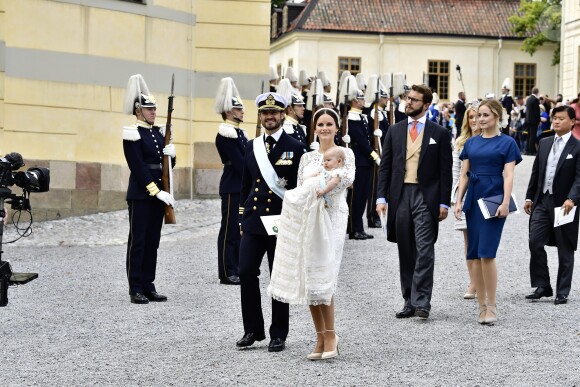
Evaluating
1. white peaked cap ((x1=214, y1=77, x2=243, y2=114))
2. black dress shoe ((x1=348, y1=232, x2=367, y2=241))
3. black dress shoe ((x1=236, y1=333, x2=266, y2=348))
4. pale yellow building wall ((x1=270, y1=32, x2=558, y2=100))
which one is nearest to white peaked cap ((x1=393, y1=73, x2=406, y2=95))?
black dress shoe ((x1=348, y1=232, x2=367, y2=241))

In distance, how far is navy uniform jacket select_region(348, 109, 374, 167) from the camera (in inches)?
687

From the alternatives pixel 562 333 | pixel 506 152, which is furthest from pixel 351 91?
pixel 562 333

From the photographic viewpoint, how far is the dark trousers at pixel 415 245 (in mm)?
10344

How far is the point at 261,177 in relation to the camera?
8945mm

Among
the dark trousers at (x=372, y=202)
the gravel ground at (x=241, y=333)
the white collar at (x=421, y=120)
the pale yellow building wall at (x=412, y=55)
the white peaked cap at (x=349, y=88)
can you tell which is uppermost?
the pale yellow building wall at (x=412, y=55)

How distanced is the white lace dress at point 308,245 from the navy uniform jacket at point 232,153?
13.4 feet

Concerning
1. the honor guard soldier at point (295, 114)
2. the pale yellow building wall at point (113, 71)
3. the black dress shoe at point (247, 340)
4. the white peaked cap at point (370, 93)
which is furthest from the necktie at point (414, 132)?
the white peaked cap at point (370, 93)

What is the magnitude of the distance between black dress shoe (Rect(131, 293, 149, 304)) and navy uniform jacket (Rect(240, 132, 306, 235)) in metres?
2.53

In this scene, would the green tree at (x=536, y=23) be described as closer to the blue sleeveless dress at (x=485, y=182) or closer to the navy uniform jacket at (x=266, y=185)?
the blue sleeveless dress at (x=485, y=182)

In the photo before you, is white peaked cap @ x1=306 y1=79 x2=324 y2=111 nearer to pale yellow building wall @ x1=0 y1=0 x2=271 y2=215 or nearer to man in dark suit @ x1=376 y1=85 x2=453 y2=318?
pale yellow building wall @ x1=0 y1=0 x2=271 y2=215

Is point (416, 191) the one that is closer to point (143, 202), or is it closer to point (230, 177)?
point (143, 202)

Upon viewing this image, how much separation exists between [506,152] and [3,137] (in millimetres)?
9272

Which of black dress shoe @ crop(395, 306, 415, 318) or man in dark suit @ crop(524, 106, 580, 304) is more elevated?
man in dark suit @ crop(524, 106, 580, 304)

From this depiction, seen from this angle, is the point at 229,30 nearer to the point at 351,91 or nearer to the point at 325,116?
the point at 351,91
